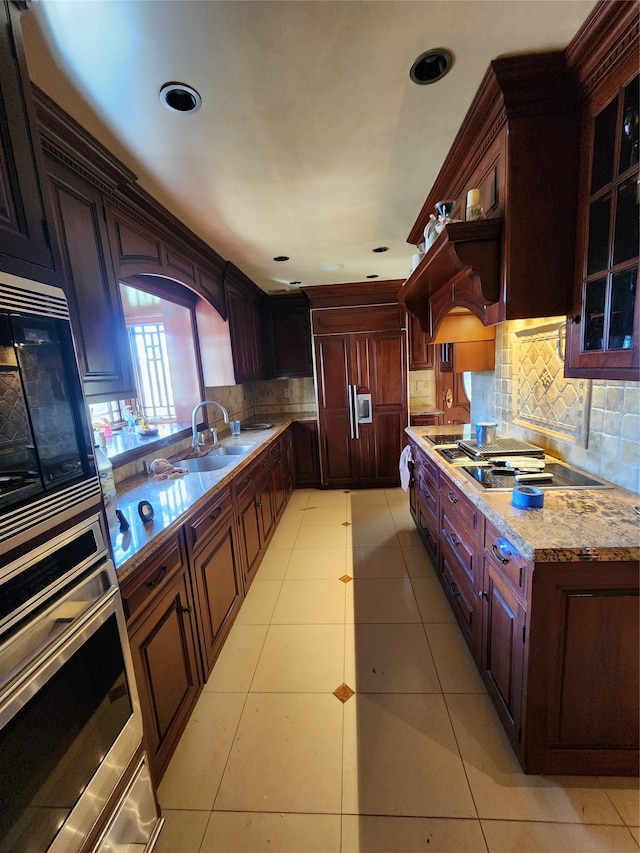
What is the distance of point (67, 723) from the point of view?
32.1 inches

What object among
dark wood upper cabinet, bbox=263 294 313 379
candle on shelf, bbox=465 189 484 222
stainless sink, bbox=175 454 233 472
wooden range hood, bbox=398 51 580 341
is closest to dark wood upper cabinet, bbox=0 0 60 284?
wooden range hood, bbox=398 51 580 341

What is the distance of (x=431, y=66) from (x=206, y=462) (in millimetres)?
2491

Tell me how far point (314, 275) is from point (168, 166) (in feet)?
7.05

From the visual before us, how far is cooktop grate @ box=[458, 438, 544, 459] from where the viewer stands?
6.46 ft

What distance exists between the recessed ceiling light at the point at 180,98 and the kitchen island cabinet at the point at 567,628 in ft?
6.26

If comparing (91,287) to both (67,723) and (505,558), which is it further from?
(505,558)

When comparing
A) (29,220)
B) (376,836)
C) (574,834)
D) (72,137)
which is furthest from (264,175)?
(574,834)

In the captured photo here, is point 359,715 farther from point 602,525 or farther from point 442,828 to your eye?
point 602,525

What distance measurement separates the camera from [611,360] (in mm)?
1177

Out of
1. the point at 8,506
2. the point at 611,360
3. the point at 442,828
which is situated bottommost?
the point at 442,828

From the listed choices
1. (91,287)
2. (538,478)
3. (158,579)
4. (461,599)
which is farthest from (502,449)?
(91,287)

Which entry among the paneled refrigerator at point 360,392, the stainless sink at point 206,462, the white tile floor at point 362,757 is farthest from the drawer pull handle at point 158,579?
the paneled refrigerator at point 360,392

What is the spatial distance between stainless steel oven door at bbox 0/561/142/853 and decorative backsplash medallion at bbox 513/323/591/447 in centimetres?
211

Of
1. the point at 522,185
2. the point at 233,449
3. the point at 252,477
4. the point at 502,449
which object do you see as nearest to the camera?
the point at 522,185
